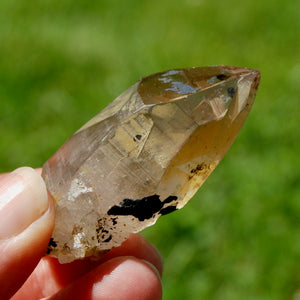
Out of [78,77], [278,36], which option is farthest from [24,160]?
[278,36]

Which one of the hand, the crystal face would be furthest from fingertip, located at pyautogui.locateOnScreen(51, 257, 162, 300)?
the crystal face

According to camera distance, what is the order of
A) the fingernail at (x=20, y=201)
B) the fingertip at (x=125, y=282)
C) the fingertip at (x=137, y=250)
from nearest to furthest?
the fingernail at (x=20, y=201)
the fingertip at (x=125, y=282)
the fingertip at (x=137, y=250)

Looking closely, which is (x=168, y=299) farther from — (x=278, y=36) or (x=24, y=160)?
(x=278, y=36)

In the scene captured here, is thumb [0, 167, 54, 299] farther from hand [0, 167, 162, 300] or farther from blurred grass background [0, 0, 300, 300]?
blurred grass background [0, 0, 300, 300]

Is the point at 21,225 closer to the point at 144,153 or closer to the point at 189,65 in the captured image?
the point at 144,153

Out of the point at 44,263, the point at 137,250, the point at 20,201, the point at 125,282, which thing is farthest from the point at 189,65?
→ the point at 20,201

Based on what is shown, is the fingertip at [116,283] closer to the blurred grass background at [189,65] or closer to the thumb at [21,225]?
the thumb at [21,225]

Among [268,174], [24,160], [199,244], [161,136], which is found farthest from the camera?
[24,160]

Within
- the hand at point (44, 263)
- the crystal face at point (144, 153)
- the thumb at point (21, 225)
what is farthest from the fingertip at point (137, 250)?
the thumb at point (21, 225)
